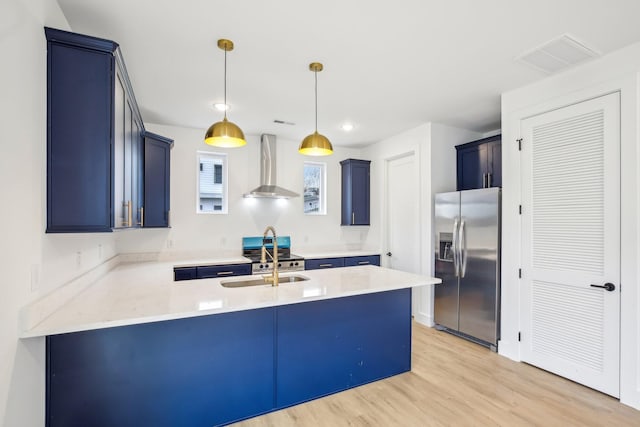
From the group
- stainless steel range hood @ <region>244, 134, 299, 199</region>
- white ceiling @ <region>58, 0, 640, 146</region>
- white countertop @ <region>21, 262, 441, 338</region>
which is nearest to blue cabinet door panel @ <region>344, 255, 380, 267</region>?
stainless steel range hood @ <region>244, 134, 299, 199</region>

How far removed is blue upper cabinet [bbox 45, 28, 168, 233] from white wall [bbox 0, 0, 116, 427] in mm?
46

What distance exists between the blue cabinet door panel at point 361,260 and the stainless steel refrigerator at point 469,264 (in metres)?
1.26

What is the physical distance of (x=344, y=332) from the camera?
2.57 metres

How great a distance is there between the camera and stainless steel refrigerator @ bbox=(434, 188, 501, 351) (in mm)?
3373

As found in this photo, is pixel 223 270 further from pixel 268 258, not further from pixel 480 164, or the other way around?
pixel 480 164

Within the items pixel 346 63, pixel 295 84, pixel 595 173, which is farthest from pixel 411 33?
pixel 595 173

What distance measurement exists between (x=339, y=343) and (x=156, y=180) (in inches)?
110

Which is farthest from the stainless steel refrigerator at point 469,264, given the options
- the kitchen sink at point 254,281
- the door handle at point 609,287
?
the kitchen sink at point 254,281

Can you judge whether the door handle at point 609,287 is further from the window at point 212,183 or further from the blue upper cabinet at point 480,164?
the window at point 212,183

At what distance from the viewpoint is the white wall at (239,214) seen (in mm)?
4336

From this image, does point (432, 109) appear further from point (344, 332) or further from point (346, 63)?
point (344, 332)

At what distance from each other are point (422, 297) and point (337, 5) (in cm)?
367

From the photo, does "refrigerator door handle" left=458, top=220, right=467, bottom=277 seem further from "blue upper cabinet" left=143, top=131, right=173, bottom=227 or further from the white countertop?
"blue upper cabinet" left=143, top=131, right=173, bottom=227

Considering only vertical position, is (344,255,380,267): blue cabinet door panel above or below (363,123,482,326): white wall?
below
